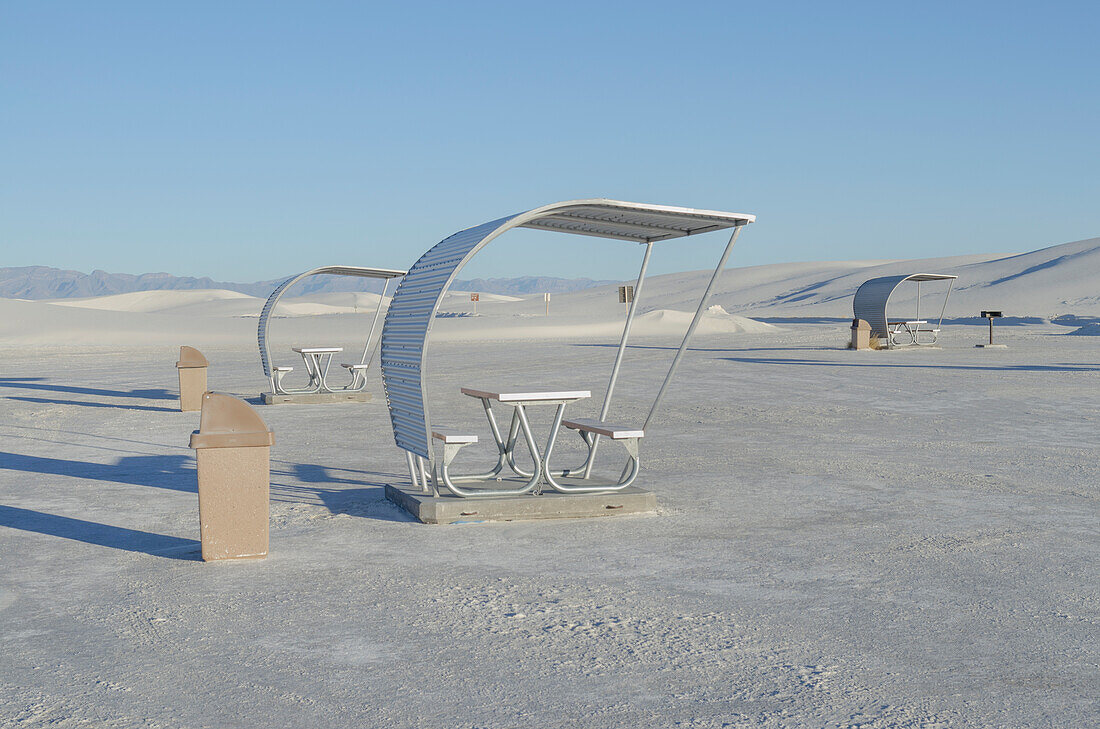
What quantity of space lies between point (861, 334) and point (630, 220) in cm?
2399

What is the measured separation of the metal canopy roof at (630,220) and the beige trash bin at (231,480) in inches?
92.9

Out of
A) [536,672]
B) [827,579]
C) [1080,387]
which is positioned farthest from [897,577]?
[1080,387]

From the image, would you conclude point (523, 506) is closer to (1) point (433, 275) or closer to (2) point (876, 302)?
(1) point (433, 275)

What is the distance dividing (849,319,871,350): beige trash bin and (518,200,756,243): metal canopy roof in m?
22.7

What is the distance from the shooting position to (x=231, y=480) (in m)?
5.98

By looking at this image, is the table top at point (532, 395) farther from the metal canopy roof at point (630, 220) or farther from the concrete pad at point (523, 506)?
the metal canopy roof at point (630, 220)

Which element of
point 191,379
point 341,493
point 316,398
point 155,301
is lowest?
point 155,301

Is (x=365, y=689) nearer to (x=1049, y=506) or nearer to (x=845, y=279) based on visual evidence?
(x=1049, y=506)

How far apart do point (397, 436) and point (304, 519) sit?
871mm

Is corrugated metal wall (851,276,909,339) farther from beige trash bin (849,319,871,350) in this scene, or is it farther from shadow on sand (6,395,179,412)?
shadow on sand (6,395,179,412)

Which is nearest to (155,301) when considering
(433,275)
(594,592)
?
(433,275)

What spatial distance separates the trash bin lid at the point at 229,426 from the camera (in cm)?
598

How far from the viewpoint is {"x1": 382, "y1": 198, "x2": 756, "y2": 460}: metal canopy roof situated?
673cm

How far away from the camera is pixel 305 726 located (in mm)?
3602
